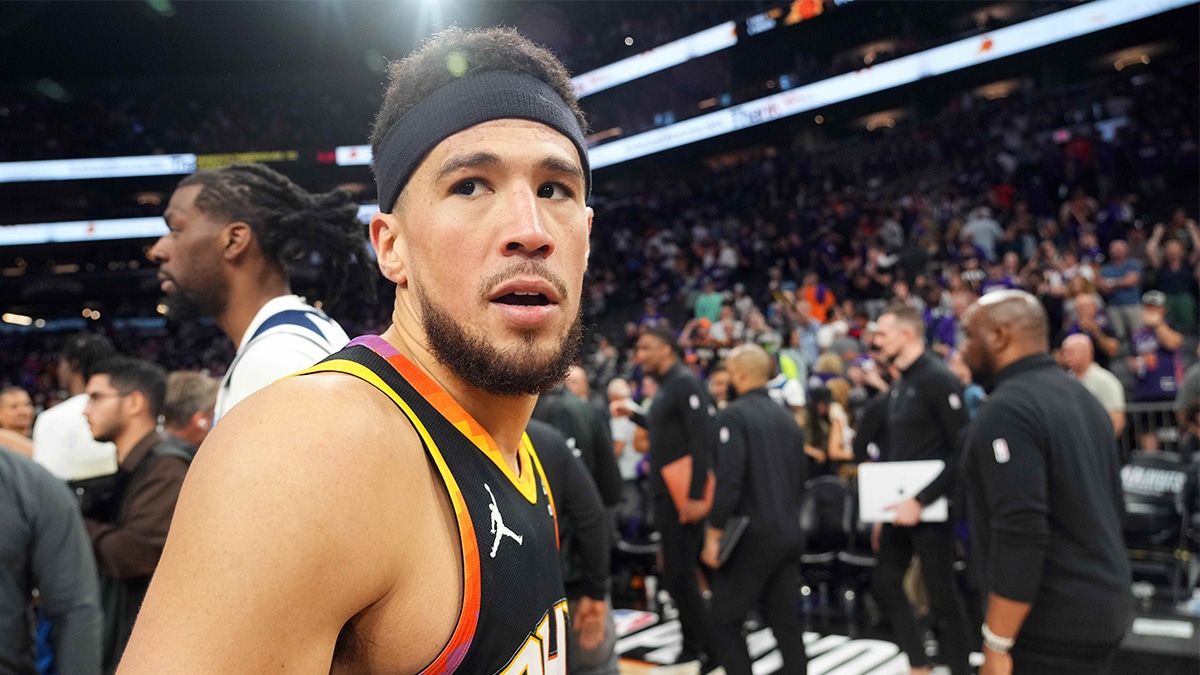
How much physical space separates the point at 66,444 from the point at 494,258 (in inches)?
151

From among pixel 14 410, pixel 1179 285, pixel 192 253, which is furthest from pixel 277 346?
pixel 1179 285

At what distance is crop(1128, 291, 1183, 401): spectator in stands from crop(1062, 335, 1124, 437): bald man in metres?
1.51

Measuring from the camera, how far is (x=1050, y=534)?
275 cm

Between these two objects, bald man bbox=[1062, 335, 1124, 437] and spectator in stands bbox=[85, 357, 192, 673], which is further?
bald man bbox=[1062, 335, 1124, 437]

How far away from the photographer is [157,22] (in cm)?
2292

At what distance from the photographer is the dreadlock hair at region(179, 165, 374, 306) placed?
2262mm

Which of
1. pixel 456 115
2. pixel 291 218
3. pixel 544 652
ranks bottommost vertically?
pixel 544 652

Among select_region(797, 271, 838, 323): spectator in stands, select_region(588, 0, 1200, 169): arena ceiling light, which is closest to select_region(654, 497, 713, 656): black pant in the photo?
select_region(797, 271, 838, 323): spectator in stands

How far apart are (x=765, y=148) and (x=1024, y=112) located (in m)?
8.31

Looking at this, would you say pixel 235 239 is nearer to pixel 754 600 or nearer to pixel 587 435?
pixel 587 435

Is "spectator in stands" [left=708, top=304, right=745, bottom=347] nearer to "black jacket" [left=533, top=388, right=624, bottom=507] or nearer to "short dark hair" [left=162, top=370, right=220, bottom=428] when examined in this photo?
"black jacket" [left=533, top=388, right=624, bottom=507]

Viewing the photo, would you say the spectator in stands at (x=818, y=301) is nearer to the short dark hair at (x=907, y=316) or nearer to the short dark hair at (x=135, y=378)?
the short dark hair at (x=907, y=316)

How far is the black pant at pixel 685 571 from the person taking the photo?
16.1 feet

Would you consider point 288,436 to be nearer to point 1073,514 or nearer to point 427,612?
point 427,612
